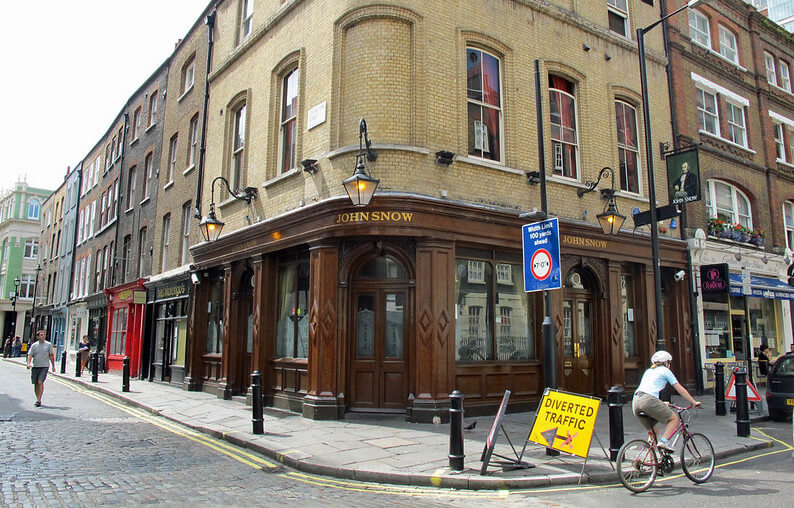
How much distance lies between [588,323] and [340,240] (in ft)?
21.7

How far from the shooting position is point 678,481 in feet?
22.3

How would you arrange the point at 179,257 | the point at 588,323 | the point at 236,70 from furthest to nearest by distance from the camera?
1. the point at 179,257
2. the point at 236,70
3. the point at 588,323

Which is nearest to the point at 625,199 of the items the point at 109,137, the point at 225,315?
the point at 225,315

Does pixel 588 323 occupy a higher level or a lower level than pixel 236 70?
lower

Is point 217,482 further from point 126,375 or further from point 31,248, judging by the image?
point 31,248

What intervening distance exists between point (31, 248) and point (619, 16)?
195 ft

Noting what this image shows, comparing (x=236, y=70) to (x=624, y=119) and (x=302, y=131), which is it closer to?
(x=302, y=131)

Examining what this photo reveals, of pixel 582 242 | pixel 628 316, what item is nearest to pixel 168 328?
pixel 582 242

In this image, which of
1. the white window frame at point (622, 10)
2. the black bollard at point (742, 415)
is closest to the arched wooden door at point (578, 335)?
the black bollard at point (742, 415)

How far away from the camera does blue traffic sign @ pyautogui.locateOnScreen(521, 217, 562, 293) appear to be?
812cm

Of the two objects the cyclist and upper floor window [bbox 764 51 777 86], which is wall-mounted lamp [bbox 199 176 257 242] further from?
upper floor window [bbox 764 51 777 86]

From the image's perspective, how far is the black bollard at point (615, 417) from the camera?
7151 millimetres

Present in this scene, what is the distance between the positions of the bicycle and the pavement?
0.42 meters

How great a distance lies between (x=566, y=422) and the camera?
6.97m
